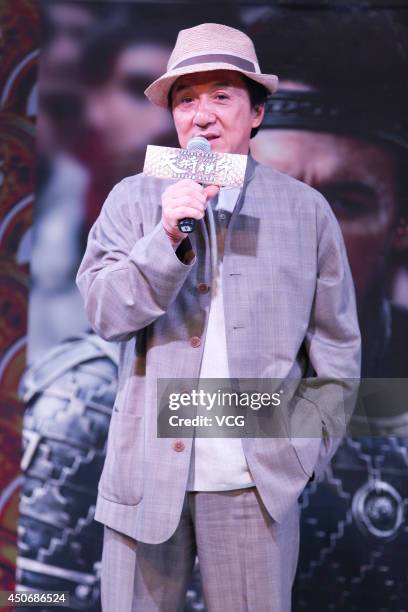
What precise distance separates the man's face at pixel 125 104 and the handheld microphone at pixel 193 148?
0.79m

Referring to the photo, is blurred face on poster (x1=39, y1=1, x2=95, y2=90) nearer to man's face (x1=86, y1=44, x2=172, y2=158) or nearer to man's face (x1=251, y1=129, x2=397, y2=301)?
man's face (x1=86, y1=44, x2=172, y2=158)

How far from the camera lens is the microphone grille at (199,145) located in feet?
4.78

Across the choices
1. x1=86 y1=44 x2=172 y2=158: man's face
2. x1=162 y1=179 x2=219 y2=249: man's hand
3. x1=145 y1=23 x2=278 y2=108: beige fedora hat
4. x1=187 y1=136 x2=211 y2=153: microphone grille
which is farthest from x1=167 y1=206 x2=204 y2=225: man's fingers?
x1=86 y1=44 x2=172 y2=158: man's face

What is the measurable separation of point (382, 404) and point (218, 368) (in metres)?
0.88

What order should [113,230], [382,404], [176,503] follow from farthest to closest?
[382,404] < [113,230] < [176,503]

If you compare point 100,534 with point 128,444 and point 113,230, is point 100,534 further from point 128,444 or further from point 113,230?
point 113,230

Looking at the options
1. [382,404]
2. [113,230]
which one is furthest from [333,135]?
[113,230]

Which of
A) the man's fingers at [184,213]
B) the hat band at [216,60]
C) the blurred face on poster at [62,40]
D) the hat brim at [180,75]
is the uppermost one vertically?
the blurred face on poster at [62,40]

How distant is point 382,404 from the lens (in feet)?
7.45

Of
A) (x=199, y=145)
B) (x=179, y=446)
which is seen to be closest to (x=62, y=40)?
(x=199, y=145)

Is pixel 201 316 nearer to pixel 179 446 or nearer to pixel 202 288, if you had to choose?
pixel 202 288

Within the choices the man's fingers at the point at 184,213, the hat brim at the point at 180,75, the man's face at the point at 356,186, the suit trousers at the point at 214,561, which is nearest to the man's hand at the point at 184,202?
the man's fingers at the point at 184,213

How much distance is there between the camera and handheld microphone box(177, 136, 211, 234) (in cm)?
135

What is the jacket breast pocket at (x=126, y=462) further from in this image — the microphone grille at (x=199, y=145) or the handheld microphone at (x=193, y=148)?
the microphone grille at (x=199, y=145)
